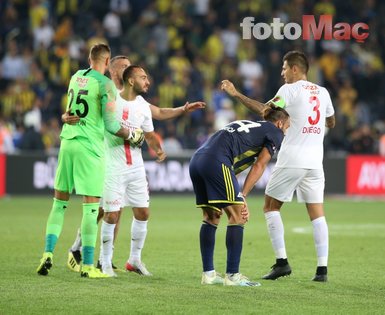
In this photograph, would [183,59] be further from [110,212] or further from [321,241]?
[321,241]

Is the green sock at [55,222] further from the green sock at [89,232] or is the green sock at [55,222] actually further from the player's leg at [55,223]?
the green sock at [89,232]

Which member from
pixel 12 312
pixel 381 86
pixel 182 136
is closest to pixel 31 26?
pixel 182 136

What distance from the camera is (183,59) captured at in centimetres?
2623

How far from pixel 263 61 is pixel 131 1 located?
4161 mm

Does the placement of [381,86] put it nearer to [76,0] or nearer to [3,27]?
[76,0]

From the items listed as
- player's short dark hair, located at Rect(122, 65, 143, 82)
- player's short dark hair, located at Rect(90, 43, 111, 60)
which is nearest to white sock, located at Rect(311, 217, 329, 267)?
player's short dark hair, located at Rect(122, 65, 143, 82)

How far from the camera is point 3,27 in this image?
83.6ft

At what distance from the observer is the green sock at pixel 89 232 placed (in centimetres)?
948

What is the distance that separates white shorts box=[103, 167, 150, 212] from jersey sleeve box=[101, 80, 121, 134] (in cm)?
67

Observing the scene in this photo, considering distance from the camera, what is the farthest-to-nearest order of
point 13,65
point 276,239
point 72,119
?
point 13,65, point 276,239, point 72,119

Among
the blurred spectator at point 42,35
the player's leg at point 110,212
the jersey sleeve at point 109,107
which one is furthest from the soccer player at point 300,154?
the blurred spectator at point 42,35

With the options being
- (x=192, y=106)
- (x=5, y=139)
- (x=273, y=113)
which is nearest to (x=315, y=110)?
(x=273, y=113)

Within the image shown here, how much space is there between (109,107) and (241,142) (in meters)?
1.38

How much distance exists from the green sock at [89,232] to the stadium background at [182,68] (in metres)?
13.5
